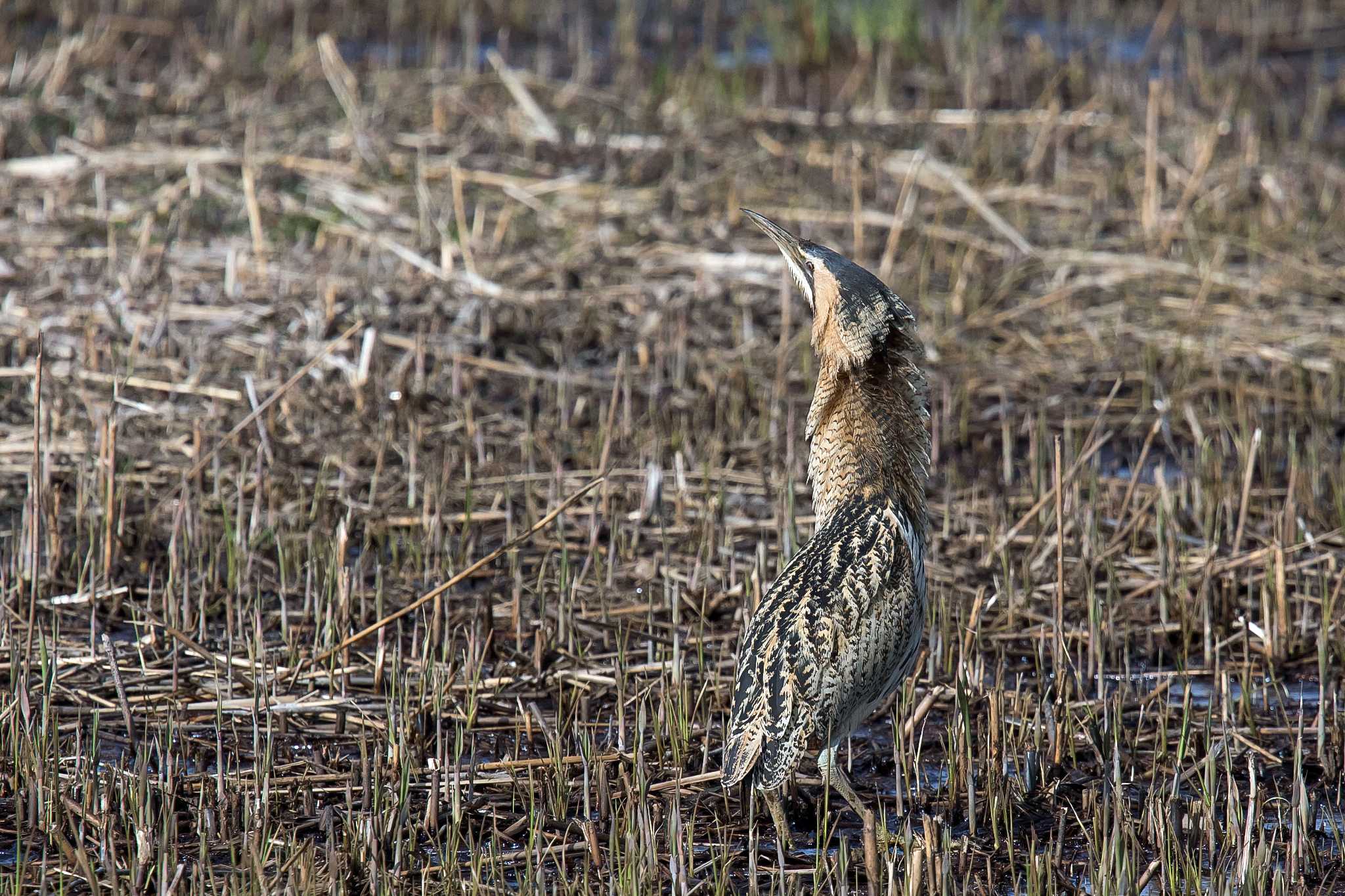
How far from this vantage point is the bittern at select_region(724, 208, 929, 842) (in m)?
4.23

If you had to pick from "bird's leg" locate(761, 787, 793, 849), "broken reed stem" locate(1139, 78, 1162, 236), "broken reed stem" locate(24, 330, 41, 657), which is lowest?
"bird's leg" locate(761, 787, 793, 849)

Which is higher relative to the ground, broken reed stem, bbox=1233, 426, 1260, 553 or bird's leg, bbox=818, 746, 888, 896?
broken reed stem, bbox=1233, 426, 1260, 553

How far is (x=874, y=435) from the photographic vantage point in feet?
15.1

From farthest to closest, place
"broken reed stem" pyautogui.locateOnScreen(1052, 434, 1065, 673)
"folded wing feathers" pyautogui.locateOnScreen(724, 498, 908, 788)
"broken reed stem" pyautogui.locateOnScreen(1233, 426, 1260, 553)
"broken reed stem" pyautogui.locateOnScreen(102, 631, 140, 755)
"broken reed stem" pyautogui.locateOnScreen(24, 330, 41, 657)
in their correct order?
"broken reed stem" pyautogui.locateOnScreen(1233, 426, 1260, 553) → "broken reed stem" pyautogui.locateOnScreen(24, 330, 41, 657) → "broken reed stem" pyautogui.locateOnScreen(1052, 434, 1065, 673) → "broken reed stem" pyautogui.locateOnScreen(102, 631, 140, 755) → "folded wing feathers" pyautogui.locateOnScreen(724, 498, 908, 788)

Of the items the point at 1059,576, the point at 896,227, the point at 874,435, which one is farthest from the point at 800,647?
the point at 896,227

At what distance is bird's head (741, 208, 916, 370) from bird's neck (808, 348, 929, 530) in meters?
0.05

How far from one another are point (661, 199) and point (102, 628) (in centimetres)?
481

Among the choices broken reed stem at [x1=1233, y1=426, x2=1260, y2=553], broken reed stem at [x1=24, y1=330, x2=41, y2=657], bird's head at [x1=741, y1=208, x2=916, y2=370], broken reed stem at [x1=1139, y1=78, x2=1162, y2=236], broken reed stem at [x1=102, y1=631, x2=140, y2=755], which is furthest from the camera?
broken reed stem at [x1=1139, y1=78, x2=1162, y2=236]

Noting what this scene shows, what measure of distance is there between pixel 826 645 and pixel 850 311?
0.83m

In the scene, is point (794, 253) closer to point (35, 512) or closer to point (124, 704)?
point (124, 704)

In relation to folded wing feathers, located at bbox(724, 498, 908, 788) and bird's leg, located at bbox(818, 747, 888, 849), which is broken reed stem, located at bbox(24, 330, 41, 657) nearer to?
folded wing feathers, located at bbox(724, 498, 908, 788)

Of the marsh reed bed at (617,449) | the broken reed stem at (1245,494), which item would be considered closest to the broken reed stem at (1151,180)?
the marsh reed bed at (617,449)

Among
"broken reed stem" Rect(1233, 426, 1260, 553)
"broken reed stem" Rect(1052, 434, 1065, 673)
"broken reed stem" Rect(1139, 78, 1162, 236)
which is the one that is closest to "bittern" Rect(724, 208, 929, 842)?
"broken reed stem" Rect(1052, 434, 1065, 673)

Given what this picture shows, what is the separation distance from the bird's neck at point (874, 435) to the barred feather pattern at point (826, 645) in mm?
90
